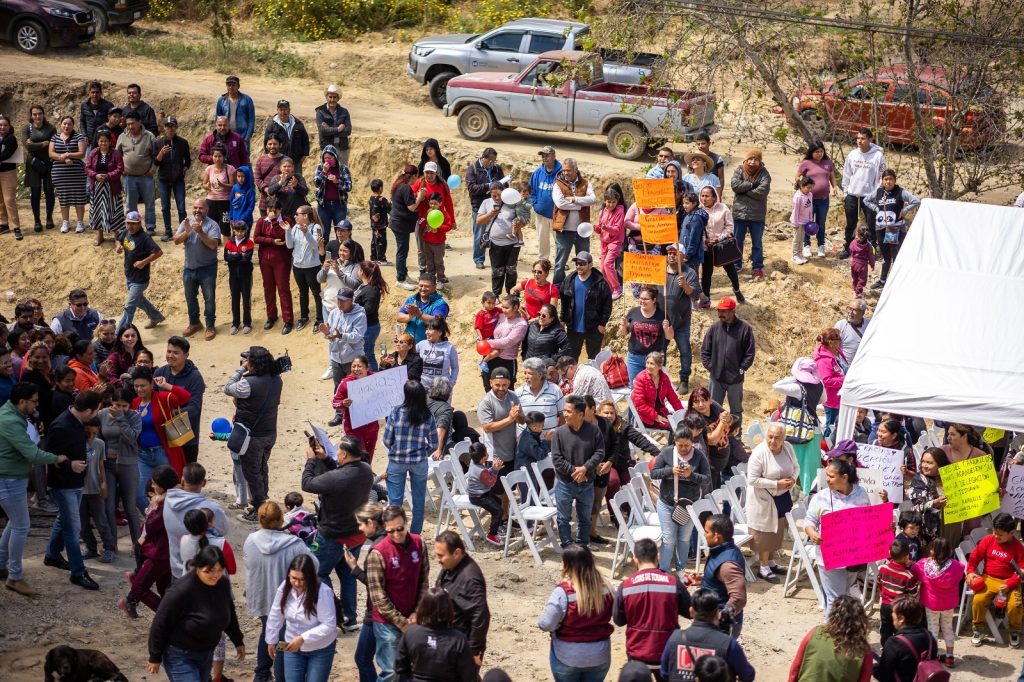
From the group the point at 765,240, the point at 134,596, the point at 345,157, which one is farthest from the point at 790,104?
the point at 134,596

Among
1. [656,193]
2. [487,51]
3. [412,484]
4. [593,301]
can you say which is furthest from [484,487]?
[487,51]

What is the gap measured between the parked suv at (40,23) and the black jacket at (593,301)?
14.9m

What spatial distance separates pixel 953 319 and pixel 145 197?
472 inches

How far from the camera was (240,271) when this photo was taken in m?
16.3

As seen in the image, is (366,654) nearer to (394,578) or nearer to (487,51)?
(394,578)

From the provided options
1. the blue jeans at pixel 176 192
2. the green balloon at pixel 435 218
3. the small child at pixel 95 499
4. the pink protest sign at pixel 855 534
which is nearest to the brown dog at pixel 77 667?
the small child at pixel 95 499

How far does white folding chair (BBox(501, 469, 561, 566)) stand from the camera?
1109 cm

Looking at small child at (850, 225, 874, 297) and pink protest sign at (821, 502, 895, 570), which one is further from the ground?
small child at (850, 225, 874, 297)

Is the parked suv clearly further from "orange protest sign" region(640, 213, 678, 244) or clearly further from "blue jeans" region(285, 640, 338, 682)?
"blue jeans" region(285, 640, 338, 682)

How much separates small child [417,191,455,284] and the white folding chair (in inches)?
210

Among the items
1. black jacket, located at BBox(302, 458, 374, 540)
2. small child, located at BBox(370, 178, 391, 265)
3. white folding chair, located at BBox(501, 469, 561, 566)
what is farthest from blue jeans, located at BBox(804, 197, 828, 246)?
black jacket, located at BBox(302, 458, 374, 540)

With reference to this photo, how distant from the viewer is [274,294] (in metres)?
16.6

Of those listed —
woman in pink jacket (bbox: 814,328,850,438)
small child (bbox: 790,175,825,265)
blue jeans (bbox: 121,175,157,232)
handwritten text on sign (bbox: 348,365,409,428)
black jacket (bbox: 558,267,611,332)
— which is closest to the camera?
handwritten text on sign (bbox: 348,365,409,428)

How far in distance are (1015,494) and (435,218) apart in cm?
805
